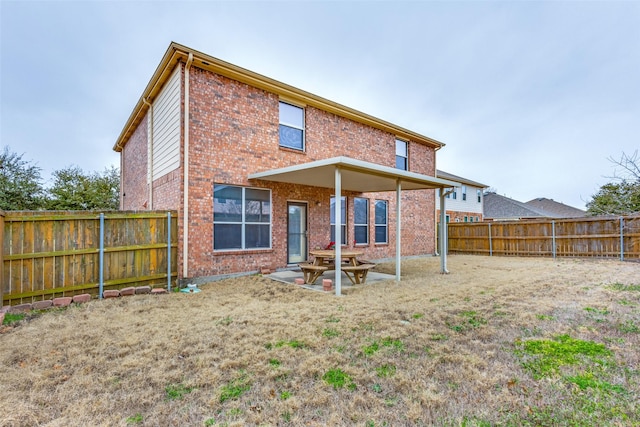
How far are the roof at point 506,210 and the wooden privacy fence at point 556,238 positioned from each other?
15.8m

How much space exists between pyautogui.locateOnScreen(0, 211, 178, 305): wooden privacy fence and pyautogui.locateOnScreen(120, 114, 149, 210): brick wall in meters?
4.38

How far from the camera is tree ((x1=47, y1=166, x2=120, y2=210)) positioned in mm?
17688

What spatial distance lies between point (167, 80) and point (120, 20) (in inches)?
194

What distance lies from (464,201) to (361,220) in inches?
668

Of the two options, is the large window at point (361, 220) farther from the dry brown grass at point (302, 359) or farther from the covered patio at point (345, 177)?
the dry brown grass at point (302, 359)

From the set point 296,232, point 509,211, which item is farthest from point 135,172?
point 509,211

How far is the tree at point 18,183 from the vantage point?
15180 mm

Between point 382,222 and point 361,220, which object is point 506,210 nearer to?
point 382,222

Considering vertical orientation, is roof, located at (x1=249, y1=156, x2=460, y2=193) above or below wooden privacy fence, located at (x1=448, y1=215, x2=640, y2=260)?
above

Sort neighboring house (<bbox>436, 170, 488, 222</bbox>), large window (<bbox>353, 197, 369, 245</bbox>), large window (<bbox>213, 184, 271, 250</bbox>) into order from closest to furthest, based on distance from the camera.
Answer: large window (<bbox>213, 184, 271, 250</bbox>), large window (<bbox>353, 197, 369, 245</bbox>), neighboring house (<bbox>436, 170, 488, 222</bbox>)

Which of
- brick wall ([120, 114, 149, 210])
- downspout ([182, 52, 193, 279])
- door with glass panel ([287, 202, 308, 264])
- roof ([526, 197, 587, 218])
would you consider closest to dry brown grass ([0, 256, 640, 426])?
downspout ([182, 52, 193, 279])

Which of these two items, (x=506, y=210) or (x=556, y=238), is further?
(x=506, y=210)

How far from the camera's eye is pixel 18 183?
1566cm

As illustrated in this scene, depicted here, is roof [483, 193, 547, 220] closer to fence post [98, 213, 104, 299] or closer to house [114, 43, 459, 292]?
house [114, 43, 459, 292]
